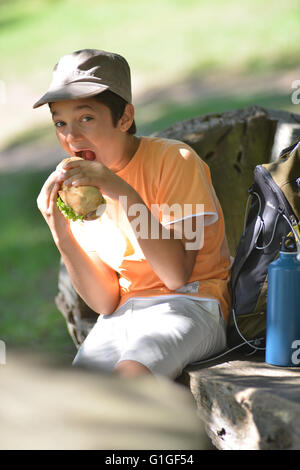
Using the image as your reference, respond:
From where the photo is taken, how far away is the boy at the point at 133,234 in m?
2.14

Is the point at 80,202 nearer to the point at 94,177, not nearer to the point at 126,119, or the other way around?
the point at 94,177

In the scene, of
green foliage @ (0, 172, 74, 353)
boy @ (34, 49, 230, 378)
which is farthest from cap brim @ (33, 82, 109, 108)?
green foliage @ (0, 172, 74, 353)

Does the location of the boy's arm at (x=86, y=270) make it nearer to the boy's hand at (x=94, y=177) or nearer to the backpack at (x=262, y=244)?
the boy's hand at (x=94, y=177)

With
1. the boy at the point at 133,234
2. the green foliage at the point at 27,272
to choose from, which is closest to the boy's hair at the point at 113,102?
the boy at the point at 133,234

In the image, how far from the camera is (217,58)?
10867mm

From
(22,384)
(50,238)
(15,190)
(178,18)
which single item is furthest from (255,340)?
(178,18)

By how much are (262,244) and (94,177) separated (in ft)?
1.93

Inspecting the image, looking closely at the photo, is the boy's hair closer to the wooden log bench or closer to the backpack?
the backpack

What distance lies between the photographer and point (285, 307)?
6.74 feet

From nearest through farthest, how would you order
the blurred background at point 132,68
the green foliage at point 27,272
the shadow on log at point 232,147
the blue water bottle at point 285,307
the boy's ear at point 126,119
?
the blue water bottle at point 285,307
the boy's ear at point 126,119
the shadow on log at point 232,147
the green foliage at point 27,272
the blurred background at point 132,68

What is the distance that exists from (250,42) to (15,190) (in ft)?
15.5

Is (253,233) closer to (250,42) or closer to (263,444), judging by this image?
(263,444)

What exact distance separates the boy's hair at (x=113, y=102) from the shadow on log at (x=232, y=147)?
0.77 meters

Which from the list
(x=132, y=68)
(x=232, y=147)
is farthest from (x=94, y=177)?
(x=132, y=68)
